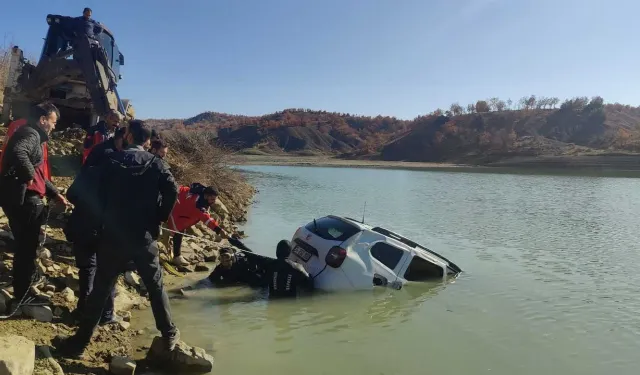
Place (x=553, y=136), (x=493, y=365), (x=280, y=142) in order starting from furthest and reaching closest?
(x=280, y=142) < (x=553, y=136) < (x=493, y=365)

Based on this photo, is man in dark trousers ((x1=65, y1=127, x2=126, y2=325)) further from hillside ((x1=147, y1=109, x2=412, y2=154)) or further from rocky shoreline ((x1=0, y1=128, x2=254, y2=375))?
hillside ((x1=147, y1=109, x2=412, y2=154))

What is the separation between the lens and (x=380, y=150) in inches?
4331

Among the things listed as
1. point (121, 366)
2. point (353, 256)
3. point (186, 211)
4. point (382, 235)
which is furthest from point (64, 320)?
point (382, 235)

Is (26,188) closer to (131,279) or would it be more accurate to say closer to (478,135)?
(131,279)

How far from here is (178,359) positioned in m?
4.84

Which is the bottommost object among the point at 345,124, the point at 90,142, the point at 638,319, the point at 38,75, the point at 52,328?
the point at 638,319

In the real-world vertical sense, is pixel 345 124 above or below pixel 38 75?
above

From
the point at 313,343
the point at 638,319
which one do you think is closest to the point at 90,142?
the point at 313,343

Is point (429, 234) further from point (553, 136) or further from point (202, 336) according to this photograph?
point (553, 136)

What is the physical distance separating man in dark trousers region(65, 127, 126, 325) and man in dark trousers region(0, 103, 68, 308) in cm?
38

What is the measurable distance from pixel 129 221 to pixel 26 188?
136 centimetres

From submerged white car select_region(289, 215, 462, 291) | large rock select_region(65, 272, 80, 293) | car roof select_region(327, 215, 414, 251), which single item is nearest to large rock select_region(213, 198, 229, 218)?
submerged white car select_region(289, 215, 462, 291)

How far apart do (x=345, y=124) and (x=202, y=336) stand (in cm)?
14585

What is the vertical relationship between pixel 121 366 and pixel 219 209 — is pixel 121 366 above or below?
below
